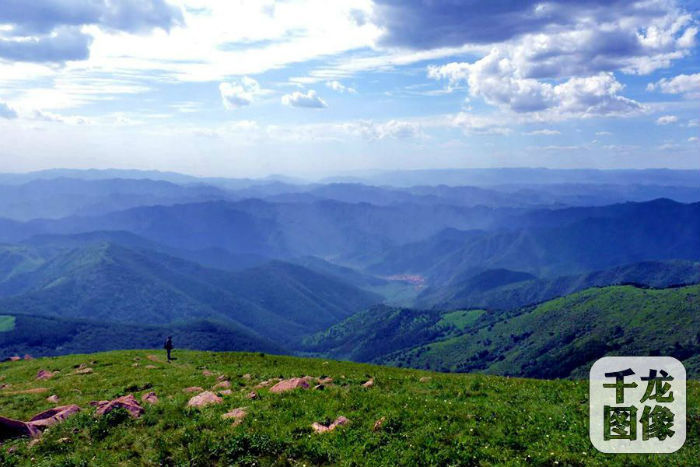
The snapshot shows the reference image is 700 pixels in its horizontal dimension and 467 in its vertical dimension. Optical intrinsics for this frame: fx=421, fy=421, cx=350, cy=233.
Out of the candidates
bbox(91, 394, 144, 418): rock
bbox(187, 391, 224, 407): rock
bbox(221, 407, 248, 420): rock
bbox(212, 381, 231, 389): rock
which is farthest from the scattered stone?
bbox(212, 381, 231, 389): rock

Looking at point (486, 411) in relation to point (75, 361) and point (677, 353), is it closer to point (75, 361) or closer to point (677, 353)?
point (75, 361)

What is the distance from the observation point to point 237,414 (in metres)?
23.1

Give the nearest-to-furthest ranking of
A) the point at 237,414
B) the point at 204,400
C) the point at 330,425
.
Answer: the point at 330,425, the point at 237,414, the point at 204,400

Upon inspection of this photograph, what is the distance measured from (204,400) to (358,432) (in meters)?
11.3

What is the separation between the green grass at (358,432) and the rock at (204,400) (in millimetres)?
512

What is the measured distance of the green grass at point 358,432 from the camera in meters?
18.4

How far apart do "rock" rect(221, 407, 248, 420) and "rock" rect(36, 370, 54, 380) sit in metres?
30.4

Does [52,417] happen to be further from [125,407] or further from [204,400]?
[204,400]

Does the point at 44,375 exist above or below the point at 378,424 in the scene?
below

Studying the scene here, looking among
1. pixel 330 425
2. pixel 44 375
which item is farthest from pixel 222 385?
pixel 44 375

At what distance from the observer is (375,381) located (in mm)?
31578

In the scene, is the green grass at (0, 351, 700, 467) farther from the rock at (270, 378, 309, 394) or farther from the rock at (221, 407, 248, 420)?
the rock at (270, 378, 309, 394)

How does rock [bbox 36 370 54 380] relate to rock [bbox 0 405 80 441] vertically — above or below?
below

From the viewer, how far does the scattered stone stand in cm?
2086
